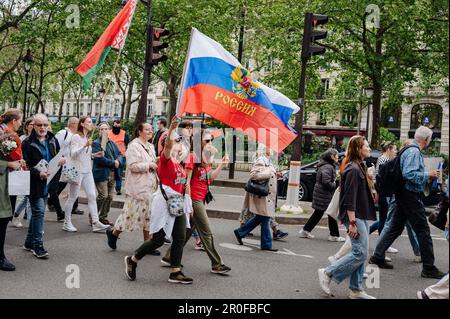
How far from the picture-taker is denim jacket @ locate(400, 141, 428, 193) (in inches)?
249

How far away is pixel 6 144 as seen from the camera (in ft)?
19.7

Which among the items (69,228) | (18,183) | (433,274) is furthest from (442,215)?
(69,228)

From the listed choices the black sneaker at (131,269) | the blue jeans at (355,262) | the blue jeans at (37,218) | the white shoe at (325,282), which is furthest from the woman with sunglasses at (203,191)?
the blue jeans at (37,218)

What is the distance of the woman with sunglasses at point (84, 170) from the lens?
8.29 meters

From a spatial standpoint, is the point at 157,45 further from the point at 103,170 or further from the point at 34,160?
the point at 34,160

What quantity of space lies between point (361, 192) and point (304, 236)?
11.8ft

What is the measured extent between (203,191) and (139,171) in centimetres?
113

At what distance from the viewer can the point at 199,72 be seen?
666cm

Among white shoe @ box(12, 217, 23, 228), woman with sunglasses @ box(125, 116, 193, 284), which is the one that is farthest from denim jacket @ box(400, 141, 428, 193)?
white shoe @ box(12, 217, 23, 228)

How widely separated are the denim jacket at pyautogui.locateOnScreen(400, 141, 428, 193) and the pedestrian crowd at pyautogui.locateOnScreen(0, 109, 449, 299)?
0.01m

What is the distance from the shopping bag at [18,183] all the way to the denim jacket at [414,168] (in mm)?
4533
